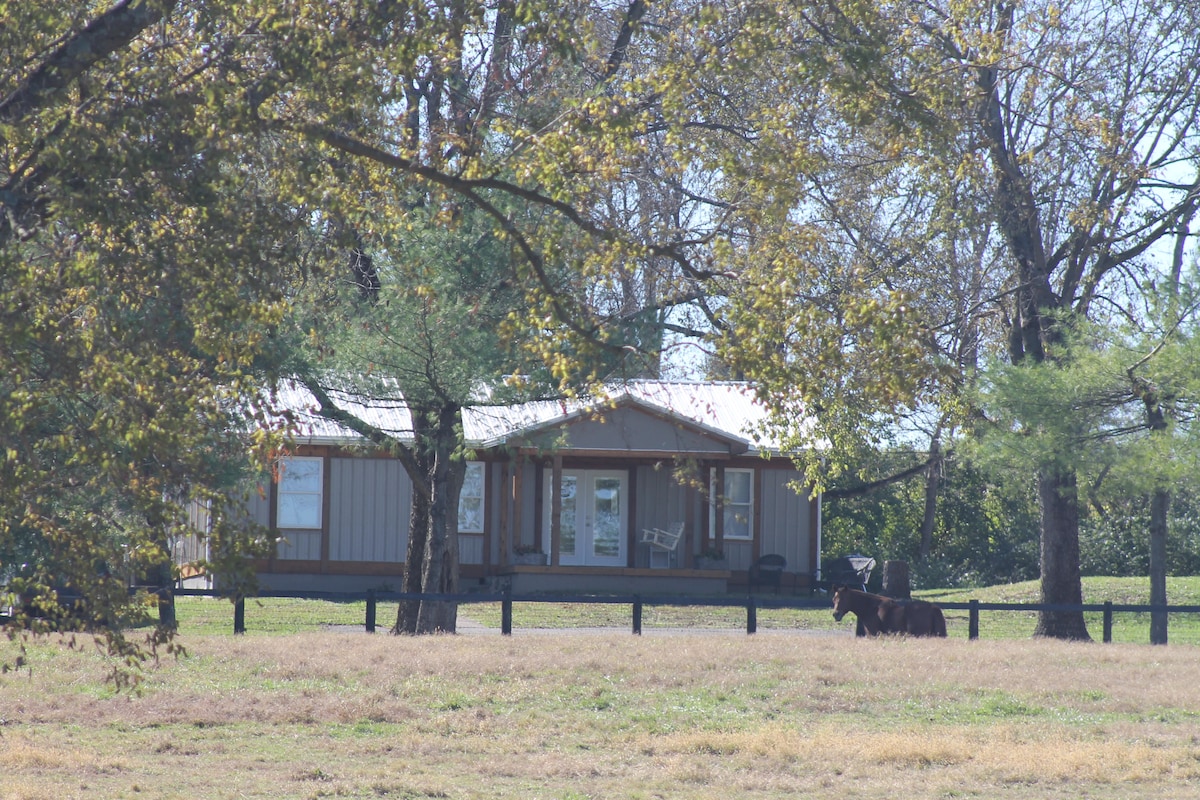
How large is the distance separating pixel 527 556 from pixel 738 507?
528 cm

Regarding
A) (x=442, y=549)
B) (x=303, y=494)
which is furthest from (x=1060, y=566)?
(x=303, y=494)

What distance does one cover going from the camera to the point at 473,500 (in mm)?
27688

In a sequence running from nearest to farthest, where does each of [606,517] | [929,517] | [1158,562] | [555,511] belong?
[1158,562]
[555,511]
[606,517]
[929,517]

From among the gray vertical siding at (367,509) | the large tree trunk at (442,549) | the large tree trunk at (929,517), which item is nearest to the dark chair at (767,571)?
the gray vertical siding at (367,509)

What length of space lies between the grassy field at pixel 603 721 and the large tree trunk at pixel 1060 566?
322 centimetres

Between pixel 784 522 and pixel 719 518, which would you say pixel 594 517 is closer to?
pixel 719 518

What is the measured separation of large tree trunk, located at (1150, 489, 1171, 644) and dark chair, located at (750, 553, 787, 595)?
917 centimetres

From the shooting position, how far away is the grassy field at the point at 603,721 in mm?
9352

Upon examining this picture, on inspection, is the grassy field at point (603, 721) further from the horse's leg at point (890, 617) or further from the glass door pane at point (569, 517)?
the glass door pane at point (569, 517)

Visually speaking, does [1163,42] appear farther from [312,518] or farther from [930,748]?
[312,518]

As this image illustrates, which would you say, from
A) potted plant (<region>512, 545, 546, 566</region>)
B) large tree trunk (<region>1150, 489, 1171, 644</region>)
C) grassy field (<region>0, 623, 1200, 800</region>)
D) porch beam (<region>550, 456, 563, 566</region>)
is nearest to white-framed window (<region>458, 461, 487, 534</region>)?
potted plant (<region>512, 545, 546, 566</region>)

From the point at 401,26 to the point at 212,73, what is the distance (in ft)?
3.96

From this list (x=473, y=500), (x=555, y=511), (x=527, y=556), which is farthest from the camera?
(x=473, y=500)

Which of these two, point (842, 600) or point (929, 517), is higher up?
point (929, 517)
